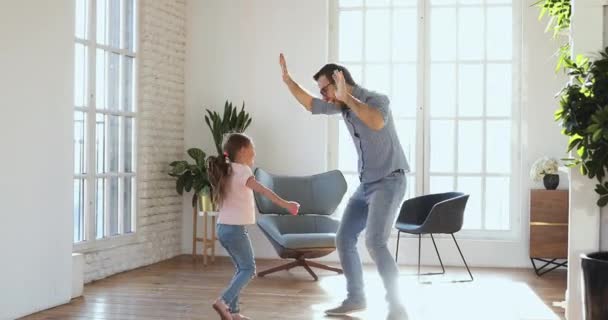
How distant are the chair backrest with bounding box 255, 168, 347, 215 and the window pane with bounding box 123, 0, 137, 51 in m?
1.66

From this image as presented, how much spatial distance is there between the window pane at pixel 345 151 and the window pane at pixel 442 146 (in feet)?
2.62

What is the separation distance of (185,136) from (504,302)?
12.7 ft

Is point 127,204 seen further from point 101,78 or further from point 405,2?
point 405,2

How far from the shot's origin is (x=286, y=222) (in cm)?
659

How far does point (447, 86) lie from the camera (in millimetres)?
7379

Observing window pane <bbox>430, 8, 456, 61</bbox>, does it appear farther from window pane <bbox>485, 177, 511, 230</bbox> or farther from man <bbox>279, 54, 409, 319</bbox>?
man <bbox>279, 54, 409, 319</bbox>

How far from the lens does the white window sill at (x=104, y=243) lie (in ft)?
19.7

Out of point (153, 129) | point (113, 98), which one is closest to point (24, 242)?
point (113, 98)

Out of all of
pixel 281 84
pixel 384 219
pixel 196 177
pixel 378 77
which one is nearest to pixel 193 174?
pixel 196 177

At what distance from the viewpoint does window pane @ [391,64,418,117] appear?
24.4ft

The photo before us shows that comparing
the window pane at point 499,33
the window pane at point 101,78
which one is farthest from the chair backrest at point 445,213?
the window pane at point 101,78

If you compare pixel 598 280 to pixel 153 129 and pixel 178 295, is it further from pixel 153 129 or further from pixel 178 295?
pixel 153 129

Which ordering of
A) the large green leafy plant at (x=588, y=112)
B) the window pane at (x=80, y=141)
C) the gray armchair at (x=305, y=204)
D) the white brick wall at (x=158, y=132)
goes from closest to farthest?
the large green leafy plant at (x=588, y=112) → the window pane at (x=80, y=141) → the gray armchair at (x=305, y=204) → the white brick wall at (x=158, y=132)

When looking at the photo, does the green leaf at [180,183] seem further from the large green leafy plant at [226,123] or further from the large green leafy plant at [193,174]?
the large green leafy plant at [226,123]
